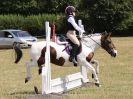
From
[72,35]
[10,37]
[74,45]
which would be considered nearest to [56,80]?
[74,45]

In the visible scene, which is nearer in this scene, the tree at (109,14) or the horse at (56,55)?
the horse at (56,55)

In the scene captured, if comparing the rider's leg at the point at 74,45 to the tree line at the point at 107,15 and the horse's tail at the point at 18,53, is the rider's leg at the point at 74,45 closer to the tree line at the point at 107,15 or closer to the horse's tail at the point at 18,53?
the horse's tail at the point at 18,53

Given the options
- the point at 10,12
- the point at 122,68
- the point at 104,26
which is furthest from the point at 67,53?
the point at 10,12

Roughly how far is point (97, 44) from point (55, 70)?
631 cm

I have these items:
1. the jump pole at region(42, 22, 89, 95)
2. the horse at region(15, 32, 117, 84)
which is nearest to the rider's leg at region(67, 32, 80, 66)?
the horse at region(15, 32, 117, 84)

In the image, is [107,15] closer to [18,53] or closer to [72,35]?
[18,53]

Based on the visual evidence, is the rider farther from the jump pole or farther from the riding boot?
the jump pole

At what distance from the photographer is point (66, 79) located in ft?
48.8

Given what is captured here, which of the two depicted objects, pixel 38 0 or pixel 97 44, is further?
pixel 38 0

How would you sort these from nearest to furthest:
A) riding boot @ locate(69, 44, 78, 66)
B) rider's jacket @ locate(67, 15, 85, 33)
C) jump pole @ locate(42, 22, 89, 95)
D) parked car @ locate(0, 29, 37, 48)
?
jump pole @ locate(42, 22, 89, 95)
rider's jacket @ locate(67, 15, 85, 33)
riding boot @ locate(69, 44, 78, 66)
parked car @ locate(0, 29, 37, 48)

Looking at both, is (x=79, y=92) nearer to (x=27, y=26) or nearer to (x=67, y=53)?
(x=67, y=53)

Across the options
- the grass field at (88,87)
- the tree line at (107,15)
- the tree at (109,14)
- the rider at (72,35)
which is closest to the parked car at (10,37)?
the grass field at (88,87)

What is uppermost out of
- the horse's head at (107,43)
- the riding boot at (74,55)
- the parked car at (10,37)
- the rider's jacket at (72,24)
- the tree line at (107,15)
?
the tree line at (107,15)

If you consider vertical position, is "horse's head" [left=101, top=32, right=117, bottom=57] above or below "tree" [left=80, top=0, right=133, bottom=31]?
below
